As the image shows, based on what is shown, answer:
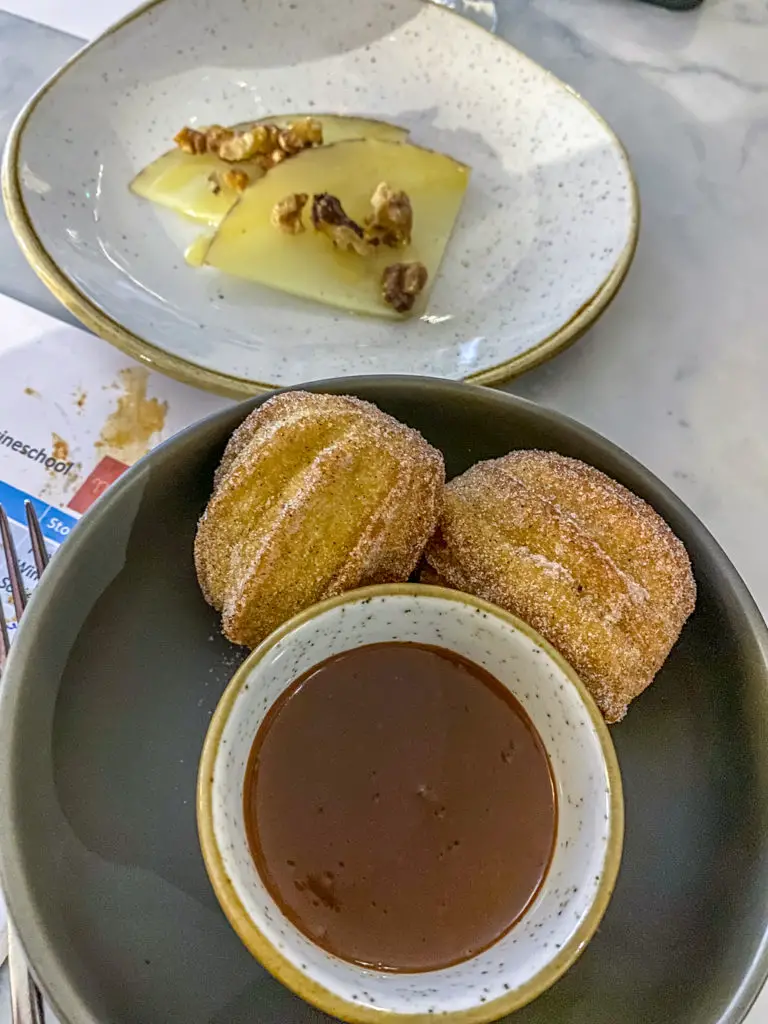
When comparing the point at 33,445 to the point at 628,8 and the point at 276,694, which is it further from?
the point at 628,8

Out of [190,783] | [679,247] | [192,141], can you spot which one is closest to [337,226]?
[192,141]

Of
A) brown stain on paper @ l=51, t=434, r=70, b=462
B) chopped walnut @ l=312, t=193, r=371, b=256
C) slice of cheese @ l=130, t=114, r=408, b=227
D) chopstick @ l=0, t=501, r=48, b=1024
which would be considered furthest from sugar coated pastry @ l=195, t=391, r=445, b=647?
slice of cheese @ l=130, t=114, r=408, b=227

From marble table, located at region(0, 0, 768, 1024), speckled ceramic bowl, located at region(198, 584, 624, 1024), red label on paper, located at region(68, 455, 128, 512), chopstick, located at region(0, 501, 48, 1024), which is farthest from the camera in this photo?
marble table, located at region(0, 0, 768, 1024)

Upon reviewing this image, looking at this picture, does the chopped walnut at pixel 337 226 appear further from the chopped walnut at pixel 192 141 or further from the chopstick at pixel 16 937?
the chopstick at pixel 16 937

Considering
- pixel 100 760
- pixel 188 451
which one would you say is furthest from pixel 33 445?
pixel 100 760

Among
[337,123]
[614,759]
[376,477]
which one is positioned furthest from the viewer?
[337,123]

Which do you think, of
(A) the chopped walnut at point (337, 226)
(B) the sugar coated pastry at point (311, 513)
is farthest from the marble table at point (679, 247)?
(B) the sugar coated pastry at point (311, 513)

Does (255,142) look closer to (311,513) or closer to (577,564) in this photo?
(311,513)

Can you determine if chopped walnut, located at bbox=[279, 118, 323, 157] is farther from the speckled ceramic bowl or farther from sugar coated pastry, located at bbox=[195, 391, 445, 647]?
the speckled ceramic bowl
